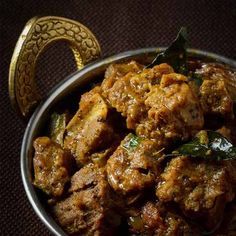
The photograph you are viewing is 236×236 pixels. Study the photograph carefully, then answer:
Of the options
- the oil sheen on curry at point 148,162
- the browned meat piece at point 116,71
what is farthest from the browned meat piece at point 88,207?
the browned meat piece at point 116,71

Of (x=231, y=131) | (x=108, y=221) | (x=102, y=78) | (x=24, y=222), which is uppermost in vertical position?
(x=102, y=78)

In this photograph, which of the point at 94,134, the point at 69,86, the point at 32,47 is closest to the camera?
the point at 94,134

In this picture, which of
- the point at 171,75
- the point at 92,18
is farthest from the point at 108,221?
the point at 92,18

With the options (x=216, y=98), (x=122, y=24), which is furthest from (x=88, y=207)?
(x=122, y=24)

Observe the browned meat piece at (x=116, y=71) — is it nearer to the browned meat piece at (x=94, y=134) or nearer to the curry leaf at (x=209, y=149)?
the browned meat piece at (x=94, y=134)

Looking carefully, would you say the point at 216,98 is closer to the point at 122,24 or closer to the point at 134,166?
the point at 134,166

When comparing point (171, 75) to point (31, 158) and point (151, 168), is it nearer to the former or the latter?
point (151, 168)

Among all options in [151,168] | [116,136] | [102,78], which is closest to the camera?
[151,168]
